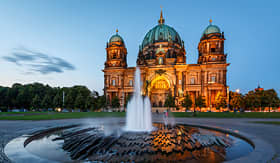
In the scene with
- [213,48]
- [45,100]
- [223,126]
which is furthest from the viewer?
[213,48]

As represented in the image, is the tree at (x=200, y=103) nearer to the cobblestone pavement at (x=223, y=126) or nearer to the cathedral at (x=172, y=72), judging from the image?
the cathedral at (x=172, y=72)

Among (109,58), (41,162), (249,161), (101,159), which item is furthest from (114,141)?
(109,58)

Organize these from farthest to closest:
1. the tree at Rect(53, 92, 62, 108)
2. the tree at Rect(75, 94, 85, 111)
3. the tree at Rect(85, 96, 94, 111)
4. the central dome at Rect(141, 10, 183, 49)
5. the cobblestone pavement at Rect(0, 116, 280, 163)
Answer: the central dome at Rect(141, 10, 183, 49), the tree at Rect(53, 92, 62, 108), the tree at Rect(75, 94, 85, 111), the tree at Rect(85, 96, 94, 111), the cobblestone pavement at Rect(0, 116, 280, 163)

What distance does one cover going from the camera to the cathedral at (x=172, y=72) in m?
51.0

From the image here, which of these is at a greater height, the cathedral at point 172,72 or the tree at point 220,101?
the cathedral at point 172,72

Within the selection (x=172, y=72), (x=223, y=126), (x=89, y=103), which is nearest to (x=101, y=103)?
(x=89, y=103)

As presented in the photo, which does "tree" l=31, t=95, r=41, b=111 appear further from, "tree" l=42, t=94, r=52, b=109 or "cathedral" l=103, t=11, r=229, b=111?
"cathedral" l=103, t=11, r=229, b=111

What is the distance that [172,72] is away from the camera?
55.5 metres

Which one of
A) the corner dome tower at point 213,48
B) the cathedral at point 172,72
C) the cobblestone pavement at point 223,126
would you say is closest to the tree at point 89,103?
the cathedral at point 172,72

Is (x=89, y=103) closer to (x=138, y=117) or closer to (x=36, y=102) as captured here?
(x=36, y=102)

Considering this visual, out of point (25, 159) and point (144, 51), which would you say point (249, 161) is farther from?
point (144, 51)

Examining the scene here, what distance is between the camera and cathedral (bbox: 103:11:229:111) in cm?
5100

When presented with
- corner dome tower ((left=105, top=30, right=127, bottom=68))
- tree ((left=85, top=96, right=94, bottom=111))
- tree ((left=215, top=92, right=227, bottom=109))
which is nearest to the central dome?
corner dome tower ((left=105, top=30, right=127, bottom=68))

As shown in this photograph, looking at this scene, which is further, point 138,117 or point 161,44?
point 161,44
